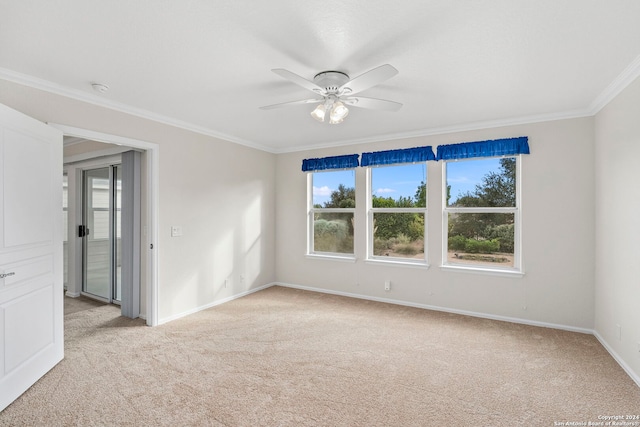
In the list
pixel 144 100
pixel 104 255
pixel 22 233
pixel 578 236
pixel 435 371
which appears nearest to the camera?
pixel 22 233

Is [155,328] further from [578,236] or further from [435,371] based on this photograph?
[578,236]

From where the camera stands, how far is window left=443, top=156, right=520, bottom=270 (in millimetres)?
3913

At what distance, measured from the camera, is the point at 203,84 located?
9.17 ft

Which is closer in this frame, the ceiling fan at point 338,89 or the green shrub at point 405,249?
the ceiling fan at point 338,89

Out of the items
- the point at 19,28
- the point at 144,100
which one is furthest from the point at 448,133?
the point at 19,28

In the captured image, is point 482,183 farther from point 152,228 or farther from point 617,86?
point 152,228

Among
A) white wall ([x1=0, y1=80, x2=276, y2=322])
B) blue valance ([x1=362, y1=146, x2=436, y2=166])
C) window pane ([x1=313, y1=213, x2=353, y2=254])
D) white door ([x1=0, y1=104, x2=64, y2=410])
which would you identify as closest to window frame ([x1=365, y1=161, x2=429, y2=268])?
blue valance ([x1=362, y1=146, x2=436, y2=166])

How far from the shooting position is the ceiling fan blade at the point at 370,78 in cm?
201

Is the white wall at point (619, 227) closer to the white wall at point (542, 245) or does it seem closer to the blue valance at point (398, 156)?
the white wall at point (542, 245)

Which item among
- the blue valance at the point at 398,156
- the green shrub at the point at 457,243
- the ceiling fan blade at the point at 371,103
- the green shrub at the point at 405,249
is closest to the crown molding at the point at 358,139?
the blue valance at the point at 398,156

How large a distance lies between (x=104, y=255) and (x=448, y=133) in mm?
5259

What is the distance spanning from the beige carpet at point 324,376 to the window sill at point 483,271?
0.59m

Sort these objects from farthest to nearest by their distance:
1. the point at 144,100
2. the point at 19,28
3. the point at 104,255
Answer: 1. the point at 104,255
2. the point at 144,100
3. the point at 19,28

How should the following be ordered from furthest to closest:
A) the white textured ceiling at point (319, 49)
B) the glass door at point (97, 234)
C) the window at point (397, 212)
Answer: the glass door at point (97, 234) < the window at point (397, 212) < the white textured ceiling at point (319, 49)
